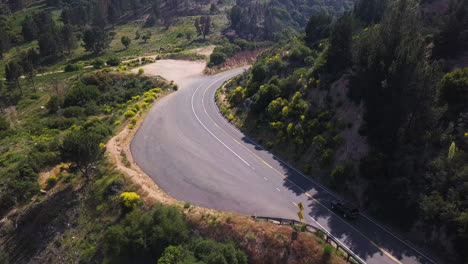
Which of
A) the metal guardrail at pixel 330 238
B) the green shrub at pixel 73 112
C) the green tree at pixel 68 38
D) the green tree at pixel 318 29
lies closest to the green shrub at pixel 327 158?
the metal guardrail at pixel 330 238

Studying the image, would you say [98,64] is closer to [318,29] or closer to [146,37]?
[146,37]

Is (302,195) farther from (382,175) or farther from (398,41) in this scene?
(398,41)

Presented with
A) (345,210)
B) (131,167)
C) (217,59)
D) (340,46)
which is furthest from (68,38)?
(345,210)

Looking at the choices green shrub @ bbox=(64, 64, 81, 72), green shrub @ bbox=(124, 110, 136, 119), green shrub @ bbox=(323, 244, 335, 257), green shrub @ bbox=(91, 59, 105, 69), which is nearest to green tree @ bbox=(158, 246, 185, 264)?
green shrub @ bbox=(323, 244, 335, 257)

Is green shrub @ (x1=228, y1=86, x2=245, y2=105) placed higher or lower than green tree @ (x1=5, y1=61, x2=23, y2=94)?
higher

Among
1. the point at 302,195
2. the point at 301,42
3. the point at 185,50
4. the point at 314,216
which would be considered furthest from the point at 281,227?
the point at 185,50

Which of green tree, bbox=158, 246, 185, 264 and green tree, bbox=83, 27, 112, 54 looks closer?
green tree, bbox=158, 246, 185, 264

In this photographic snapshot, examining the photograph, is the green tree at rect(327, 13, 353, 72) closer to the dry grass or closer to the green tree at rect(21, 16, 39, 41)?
the dry grass
